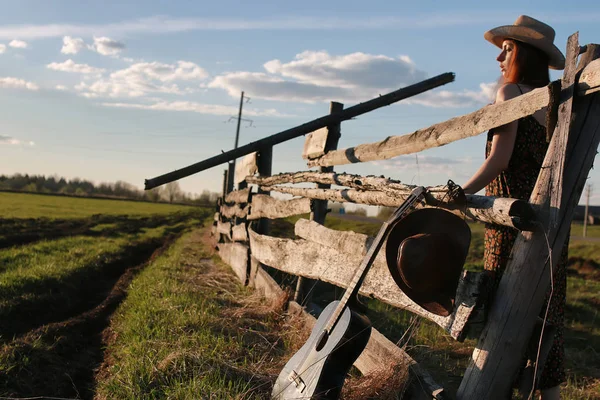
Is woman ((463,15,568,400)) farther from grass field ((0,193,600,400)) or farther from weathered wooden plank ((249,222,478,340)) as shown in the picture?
grass field ((0,193,600,400))

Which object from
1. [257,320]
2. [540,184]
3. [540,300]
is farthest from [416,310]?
[257,320]

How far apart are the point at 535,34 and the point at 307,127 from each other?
11.4 feet

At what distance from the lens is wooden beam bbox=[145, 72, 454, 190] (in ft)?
19.4

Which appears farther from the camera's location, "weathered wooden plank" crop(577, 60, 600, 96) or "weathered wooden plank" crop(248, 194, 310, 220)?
"weathered wooden plank" crop(248, 194, 310, 220)

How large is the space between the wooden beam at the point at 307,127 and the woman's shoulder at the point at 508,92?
3093mm

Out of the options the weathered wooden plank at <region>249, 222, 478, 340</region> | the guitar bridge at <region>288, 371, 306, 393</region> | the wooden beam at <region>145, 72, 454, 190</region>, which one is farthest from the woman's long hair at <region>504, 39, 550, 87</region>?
the wooden beam at <region>145, 72, 454, 190</region>

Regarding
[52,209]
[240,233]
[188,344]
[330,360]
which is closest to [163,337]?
[188,344]

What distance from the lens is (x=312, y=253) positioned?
4.53 m

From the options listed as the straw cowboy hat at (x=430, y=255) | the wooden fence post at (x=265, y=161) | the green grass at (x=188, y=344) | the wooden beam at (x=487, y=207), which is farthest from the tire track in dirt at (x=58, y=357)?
the wooden fence post at (x=265, y=161)

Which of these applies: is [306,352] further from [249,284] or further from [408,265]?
[249,284]

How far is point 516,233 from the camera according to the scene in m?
2.82

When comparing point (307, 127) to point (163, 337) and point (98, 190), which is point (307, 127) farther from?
point (98, 190)

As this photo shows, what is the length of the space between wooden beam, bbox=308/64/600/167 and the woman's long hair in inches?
8.2

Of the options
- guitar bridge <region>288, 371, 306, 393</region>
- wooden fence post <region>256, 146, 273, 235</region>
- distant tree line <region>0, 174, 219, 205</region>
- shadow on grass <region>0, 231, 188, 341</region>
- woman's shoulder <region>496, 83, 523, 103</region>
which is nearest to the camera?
guitar bridge <region>288, 371, 306, 393</region>
